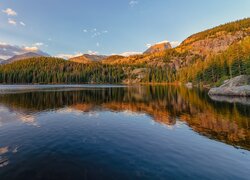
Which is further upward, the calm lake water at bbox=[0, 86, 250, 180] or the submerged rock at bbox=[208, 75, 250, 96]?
the submerged rock at bbox=[208, 75, 250, 96]

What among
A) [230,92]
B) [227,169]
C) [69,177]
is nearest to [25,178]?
[69,177]

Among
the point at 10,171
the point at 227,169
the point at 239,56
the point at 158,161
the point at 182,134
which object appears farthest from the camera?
the point at 239,56

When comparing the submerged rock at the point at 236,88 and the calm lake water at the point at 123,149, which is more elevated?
the submerged rock at the point at 236,88

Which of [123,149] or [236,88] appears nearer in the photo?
[123,149]

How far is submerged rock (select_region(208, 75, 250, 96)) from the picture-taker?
68.7 metres

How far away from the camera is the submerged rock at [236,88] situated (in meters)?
68.7

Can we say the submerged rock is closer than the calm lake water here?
No

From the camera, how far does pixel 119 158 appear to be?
1819cm

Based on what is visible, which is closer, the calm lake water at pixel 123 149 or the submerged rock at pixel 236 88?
the calm lake water at pixel 123 149

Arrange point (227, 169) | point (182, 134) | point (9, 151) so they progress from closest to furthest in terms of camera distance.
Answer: point (227, 169) < point (9, 151) < point (182, 134)

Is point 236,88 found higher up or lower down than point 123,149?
higher up

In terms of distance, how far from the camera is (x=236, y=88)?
71.3 meters

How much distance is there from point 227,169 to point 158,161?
20.9 ft

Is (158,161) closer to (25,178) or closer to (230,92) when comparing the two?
(25,178)
